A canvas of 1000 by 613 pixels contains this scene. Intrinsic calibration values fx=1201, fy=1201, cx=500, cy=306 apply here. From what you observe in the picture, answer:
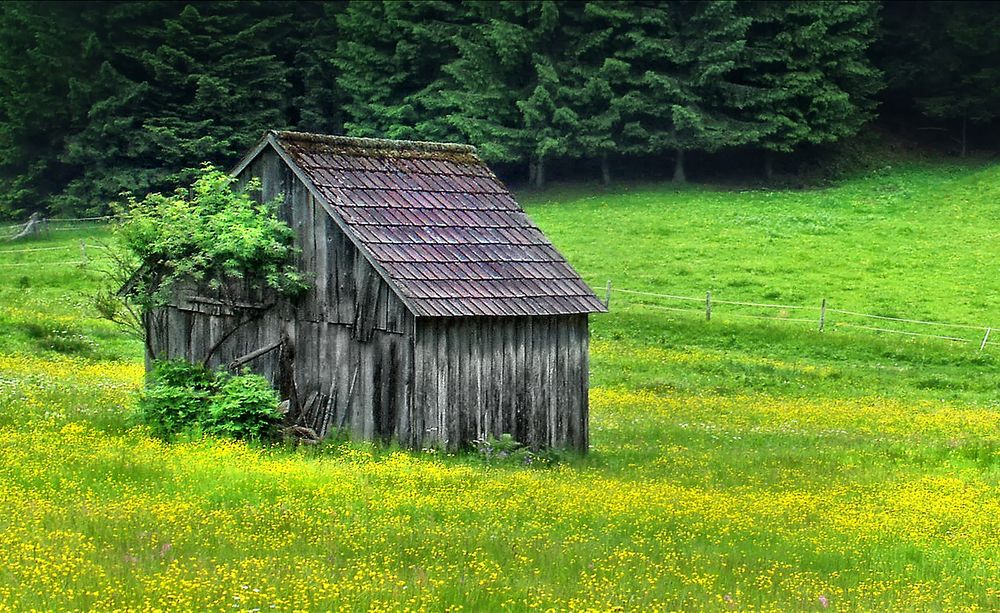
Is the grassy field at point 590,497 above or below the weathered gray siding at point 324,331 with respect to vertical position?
below

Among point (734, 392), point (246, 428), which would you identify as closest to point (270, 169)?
point (246, 428)

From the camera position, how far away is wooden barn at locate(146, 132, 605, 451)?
62.1 ft

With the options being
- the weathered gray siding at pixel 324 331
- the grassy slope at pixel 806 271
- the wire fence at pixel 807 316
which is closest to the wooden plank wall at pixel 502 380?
the weathered gray siding at pixel 324 331

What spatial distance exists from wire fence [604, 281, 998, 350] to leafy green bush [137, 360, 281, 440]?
2144 cm

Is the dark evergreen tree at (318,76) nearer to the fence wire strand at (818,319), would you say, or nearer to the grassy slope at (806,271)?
the grassy slope at (806,271)

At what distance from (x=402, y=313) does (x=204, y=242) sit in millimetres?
3553

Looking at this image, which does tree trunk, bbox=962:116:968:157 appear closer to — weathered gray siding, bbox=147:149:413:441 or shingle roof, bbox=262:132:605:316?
shingle roof, bbox=262:132:605:316

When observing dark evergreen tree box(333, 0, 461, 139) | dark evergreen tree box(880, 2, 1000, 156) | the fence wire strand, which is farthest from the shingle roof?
dark evergreen tree box(880, 2, 1000, 156)

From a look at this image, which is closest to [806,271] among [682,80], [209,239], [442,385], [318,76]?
[682,80]

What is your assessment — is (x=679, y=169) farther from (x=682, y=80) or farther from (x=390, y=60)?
(x=390, y=60)

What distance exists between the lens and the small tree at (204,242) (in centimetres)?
1941

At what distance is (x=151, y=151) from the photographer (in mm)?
58219

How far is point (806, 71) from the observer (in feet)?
197

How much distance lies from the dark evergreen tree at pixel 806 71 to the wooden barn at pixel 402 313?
1589 inches
